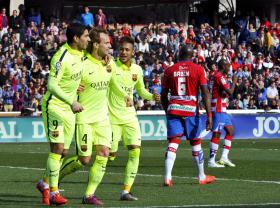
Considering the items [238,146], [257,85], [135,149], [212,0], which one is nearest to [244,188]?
[135,149]

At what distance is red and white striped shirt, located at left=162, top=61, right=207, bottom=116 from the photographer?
17.4 m

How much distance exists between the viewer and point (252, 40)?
148 ft

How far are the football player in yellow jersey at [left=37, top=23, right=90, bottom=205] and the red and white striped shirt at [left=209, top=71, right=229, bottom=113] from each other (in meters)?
8.24

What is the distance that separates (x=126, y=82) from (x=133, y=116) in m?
0.60

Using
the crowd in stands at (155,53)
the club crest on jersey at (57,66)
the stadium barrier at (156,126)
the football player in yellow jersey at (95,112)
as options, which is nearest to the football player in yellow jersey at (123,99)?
the football player in yellow jersey at (95,112)

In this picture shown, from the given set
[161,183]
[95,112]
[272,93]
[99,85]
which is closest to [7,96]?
[272,93]

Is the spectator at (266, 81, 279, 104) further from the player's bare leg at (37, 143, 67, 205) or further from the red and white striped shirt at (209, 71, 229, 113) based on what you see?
the player's bare leg at (37, 143, 67, 205)

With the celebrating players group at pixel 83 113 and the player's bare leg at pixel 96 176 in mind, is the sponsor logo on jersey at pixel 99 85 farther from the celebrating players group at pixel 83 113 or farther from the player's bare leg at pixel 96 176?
the player's bare leg at pixel 96 176

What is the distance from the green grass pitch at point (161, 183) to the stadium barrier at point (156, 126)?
19.5 feet

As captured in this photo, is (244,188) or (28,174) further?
(28,174)

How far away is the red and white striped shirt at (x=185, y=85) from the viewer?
17.4 meters

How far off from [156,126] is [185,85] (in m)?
18.1

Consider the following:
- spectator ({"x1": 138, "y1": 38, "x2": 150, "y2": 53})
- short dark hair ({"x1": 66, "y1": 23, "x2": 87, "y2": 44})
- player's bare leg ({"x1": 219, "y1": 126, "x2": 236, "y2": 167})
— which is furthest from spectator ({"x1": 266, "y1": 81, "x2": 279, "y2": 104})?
short dark hair ({"x1": 66, "y1": 23, "x2": 87, "y2": 44})

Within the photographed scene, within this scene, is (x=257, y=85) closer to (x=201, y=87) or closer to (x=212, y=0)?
(x=212, y=0)
